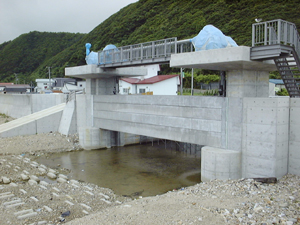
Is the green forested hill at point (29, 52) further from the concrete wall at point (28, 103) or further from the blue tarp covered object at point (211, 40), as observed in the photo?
the blue tarp covered object at point (211, 40)

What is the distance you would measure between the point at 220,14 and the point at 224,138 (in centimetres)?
5802

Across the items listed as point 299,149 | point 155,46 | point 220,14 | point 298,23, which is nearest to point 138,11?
point 220,14

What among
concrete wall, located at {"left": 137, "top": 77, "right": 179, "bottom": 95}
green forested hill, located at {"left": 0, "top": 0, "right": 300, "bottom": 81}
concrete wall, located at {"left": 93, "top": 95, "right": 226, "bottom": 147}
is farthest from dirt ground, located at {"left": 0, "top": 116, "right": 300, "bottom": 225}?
green forested hill, located at {"left": 0, "top": 0, "right": 300, "bottom": 81}

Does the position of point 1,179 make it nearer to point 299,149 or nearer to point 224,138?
point 224,138

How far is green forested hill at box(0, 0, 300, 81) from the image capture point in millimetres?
57938

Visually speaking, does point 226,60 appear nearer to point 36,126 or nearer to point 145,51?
point 145,51

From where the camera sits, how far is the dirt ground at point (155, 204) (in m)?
8.55

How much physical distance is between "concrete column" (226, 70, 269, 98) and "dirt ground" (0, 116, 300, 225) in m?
4.09

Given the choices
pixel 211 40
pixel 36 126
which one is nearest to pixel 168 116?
pixel 211 40

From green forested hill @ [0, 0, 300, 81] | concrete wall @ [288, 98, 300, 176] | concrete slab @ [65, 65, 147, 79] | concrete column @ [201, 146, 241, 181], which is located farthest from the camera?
green forested hill @ [0, 0, 300, 81]

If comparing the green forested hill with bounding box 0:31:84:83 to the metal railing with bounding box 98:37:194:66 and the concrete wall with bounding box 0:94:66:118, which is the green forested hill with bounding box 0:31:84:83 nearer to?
the concrete wall with bounding box 0:94:66:118

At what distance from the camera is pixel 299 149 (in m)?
12.4

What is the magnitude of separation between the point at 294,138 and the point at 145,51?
941 centimetres

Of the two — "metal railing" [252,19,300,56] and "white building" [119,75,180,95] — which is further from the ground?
"metal railing" [252,19,300,56]
